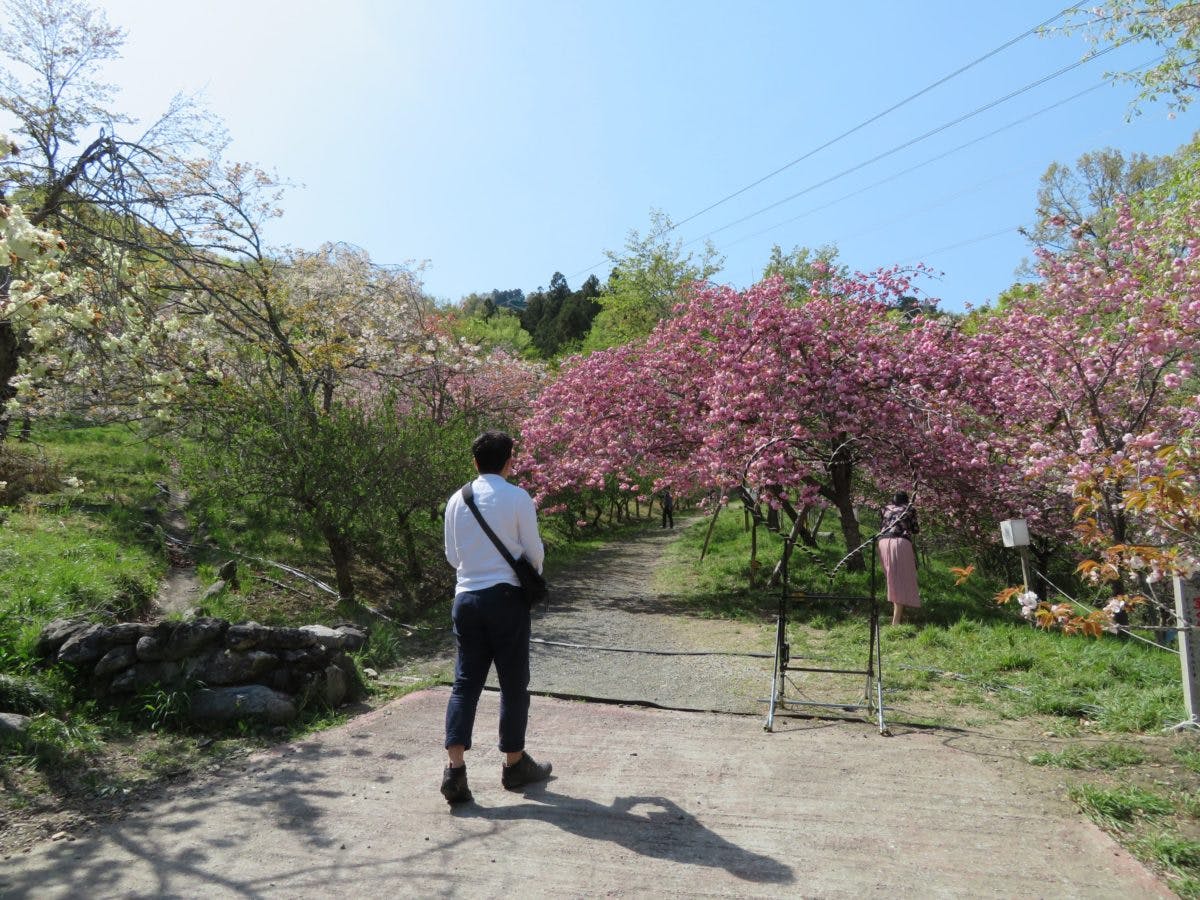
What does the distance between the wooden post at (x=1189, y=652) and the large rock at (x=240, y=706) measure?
5.11 m

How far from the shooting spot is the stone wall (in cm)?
467

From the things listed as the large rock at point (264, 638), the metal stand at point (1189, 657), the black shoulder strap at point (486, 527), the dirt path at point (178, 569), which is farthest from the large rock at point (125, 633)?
the metal stand at point (1189, 657)

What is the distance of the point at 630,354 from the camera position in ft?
41.1

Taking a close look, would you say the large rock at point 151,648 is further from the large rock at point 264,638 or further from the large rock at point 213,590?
the large rock at point 213,590

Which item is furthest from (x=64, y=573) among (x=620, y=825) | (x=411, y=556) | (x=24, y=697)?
(x=411, y=556)

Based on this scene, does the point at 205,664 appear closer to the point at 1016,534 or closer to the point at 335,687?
the point at 335,687

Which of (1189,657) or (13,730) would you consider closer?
(13,730)

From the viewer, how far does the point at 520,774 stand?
358cm

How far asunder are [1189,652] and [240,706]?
17.7 feet

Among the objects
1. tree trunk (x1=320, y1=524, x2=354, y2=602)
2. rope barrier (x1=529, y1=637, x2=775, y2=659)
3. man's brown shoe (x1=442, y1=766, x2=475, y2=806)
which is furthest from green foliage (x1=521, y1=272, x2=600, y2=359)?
man's brown shoe (x1=442, y1=766, x2=475, y2=806)

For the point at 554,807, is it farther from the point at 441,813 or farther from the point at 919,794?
the point at 919,794

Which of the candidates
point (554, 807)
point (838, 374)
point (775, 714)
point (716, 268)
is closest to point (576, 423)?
point (838, 374)

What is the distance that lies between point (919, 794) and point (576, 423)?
30.4 ft

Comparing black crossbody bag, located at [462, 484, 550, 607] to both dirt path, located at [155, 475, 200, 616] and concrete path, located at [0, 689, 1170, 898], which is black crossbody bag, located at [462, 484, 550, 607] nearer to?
concrete path, located at [0, 689, 1170, 898]
